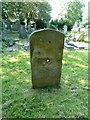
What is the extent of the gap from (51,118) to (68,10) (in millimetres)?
22907

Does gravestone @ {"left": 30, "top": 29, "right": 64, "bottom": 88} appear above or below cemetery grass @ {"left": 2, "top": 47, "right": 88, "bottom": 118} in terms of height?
above

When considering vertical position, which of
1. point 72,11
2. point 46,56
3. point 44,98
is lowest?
point 44,98

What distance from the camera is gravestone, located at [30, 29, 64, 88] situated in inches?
110

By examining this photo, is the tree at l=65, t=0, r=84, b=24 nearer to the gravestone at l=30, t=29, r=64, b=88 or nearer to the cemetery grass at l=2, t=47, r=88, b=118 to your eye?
the cemetery grass at l=2, t=47, r=88, b=118

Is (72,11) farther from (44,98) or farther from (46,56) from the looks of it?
(44,98)

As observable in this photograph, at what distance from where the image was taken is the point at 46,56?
294cm

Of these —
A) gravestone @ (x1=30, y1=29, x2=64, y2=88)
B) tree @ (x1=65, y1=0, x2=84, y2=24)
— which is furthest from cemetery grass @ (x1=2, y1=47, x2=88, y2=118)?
tree @ (x1=65, y1=0, x2=84, y2=24)

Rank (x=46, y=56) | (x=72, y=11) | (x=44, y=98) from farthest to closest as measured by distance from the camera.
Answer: (x=72, y=11)
(x=46, y=56)
(x=44, y=98)

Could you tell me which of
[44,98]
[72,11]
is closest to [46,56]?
[44,98]

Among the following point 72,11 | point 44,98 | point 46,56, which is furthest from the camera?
point 72,11

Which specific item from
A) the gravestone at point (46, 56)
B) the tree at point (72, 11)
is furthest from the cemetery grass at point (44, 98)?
the tree at point (72, 11)

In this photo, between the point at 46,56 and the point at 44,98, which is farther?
the point at 46,56

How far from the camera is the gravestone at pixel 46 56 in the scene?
110 inches

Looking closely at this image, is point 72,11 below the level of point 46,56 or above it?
above
